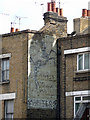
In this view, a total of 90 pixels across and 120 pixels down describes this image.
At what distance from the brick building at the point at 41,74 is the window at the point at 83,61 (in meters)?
0.19

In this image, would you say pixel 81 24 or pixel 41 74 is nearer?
pixel 41 74

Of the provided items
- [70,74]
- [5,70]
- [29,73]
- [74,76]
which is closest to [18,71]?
[29,73]

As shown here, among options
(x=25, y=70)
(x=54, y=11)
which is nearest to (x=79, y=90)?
(x=25, y=70)

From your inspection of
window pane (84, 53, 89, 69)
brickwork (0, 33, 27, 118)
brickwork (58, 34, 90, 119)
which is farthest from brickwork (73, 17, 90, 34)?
brickwork (0, 33, 27, 118)

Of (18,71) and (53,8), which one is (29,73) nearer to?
(18,71)

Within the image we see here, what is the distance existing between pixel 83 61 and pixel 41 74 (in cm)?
280

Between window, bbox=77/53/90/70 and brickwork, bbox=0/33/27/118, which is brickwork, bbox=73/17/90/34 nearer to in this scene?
window, bbox=77/53/90/70

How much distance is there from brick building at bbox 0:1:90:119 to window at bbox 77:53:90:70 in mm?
190

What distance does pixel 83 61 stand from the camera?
34.8 m

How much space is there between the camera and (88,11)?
39.5 meters

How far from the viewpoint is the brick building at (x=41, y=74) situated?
34.9 meters

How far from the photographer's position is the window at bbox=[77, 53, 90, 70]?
34.7 meters

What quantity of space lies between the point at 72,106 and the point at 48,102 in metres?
1.70

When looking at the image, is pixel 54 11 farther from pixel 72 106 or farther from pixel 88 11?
pixel 72 106
